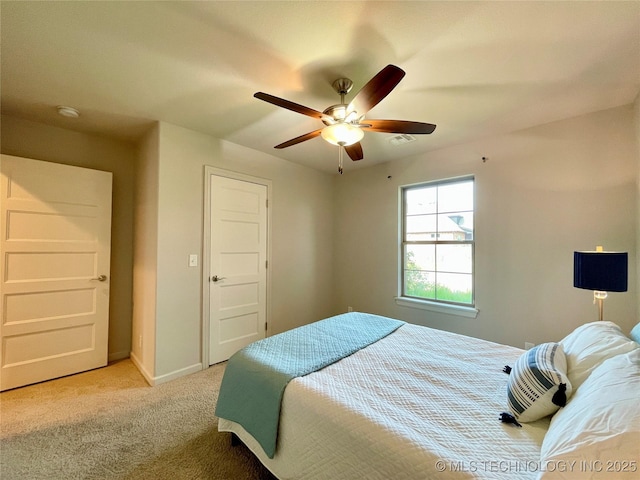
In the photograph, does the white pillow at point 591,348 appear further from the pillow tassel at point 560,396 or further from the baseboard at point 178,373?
the baseboard at point 178,373

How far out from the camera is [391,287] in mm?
3623

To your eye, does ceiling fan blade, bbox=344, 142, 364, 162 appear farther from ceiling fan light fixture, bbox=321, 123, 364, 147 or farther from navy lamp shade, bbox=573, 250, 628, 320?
navy lamp shade, bbox=573, 250, 628, 320

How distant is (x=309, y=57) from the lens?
1.65 m

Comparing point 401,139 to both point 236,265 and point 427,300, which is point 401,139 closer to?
point 427,300

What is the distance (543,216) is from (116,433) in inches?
157

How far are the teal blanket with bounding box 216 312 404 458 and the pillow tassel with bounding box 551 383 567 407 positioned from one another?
1.03m

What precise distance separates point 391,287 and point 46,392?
3.71 meters

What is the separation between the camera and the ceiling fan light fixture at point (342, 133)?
5.68 ft

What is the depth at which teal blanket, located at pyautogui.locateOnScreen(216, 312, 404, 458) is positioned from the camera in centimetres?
138

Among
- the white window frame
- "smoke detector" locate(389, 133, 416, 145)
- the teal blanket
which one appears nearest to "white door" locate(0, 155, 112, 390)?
the teal blanket

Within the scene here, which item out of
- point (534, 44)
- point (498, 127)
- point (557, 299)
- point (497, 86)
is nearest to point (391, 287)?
point (557, 299)

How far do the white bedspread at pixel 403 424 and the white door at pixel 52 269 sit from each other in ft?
6.88

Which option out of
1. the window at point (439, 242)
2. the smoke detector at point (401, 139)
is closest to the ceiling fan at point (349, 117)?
the smoke detector at point (401, 139)

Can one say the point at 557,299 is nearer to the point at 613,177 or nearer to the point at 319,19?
the point at 613,177
